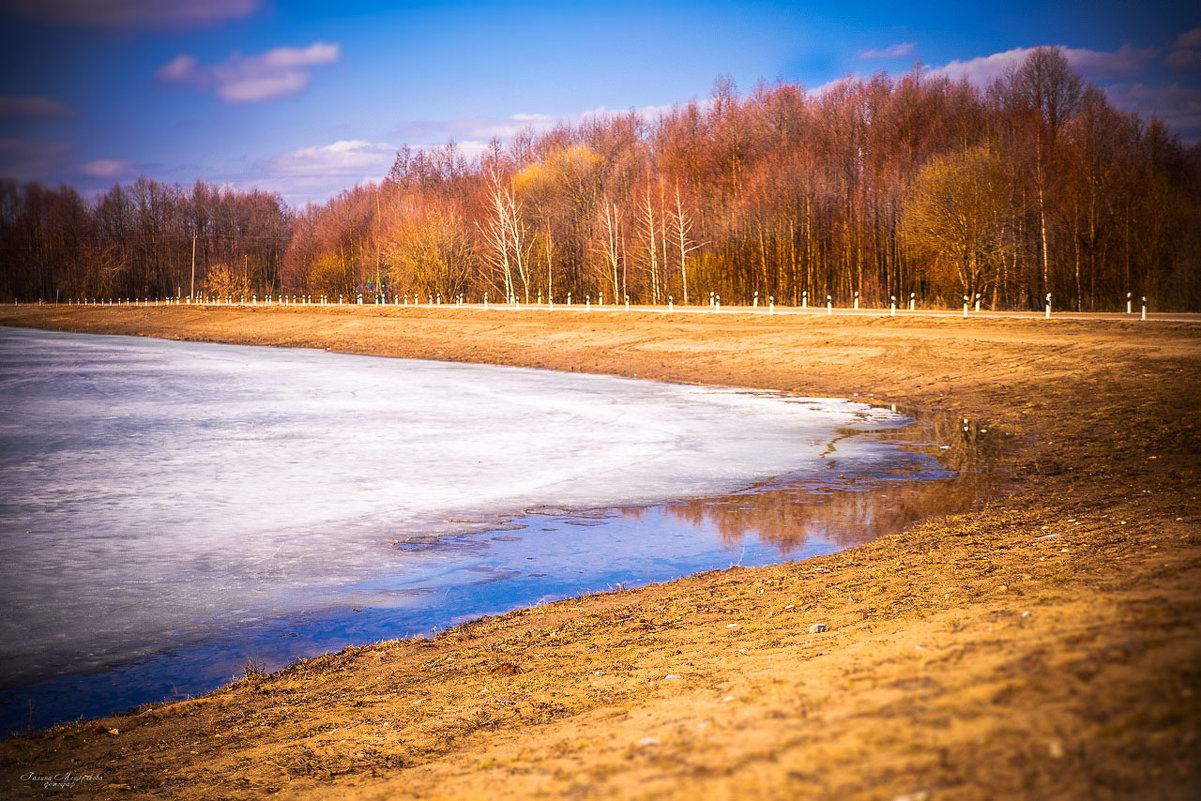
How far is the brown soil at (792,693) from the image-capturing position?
12.1 feet

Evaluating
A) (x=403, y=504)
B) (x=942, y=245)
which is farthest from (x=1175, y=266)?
(x=403, y=504)

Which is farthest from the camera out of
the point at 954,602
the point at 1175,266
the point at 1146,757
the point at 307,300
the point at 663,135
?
the point at 307,300

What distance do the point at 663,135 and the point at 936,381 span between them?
6711 centimetres

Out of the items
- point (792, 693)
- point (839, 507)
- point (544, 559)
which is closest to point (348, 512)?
point (544, 559)

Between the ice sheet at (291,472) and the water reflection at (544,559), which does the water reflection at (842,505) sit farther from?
the ice sheet at (291,472)

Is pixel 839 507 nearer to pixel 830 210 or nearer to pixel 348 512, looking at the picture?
pixel 348 512

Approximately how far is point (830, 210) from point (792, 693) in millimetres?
63792

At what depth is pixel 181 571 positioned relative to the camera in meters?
10.6

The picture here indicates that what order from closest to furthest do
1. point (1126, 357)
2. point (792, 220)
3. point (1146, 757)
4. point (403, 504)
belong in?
1. point (1146, 757)
2. point (403, 504)
3. point (1126, 357)
4. point (792, 220)

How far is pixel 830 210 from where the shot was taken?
212 feet

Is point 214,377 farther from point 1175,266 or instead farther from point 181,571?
point 1175,266

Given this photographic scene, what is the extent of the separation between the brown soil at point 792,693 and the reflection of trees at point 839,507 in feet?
2.97

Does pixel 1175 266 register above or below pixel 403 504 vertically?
above

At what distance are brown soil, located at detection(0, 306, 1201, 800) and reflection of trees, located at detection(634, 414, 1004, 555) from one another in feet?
2.97
